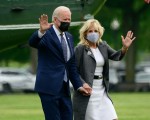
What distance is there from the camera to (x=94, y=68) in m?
12.6

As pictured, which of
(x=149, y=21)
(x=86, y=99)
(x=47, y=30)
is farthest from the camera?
(x=149, y=21)

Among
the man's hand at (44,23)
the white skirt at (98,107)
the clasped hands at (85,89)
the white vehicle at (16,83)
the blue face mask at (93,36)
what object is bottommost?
the white vehicle at (16,83)

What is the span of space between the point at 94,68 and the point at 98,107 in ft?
1.94

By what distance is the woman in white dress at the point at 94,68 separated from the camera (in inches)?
495

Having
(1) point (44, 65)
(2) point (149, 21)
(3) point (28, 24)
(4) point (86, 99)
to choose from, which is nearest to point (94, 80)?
(4) point (86, 99)

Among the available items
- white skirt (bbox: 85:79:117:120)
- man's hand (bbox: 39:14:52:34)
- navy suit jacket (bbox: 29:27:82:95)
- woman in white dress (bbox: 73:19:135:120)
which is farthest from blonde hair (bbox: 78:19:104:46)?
man's hand (bbox: 39:14:52:34)

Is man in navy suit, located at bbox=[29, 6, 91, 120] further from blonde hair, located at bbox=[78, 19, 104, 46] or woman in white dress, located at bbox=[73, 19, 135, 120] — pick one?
blonde hair, located at bbox=[78, 19, 104, 46]

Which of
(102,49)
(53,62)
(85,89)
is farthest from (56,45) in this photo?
(102,49)

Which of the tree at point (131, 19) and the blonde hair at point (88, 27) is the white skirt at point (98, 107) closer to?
the blonde hair at point (88, 27)

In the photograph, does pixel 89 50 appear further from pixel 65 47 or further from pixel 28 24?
pixel 28 24

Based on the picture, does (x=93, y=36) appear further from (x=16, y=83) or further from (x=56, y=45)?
(x=16, y=83)

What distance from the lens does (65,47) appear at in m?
11.9

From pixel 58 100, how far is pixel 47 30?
97 centimetres

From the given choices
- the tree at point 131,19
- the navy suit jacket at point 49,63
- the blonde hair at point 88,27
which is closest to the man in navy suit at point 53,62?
the navy suit jacket at point 49,63
